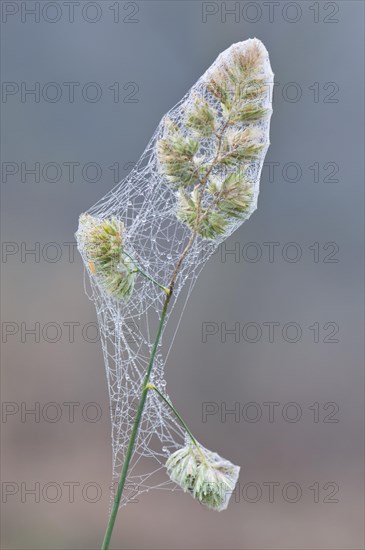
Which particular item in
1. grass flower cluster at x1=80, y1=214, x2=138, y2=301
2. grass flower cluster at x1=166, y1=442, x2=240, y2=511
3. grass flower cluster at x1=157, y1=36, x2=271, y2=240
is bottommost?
grass flower cluster at x1=166, y1=442, x2=240, y2=511

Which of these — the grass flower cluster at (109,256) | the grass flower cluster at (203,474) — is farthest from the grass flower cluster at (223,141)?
the grass flower cluster at (203,474)

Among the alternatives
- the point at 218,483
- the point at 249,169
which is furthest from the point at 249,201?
the point at 218,483

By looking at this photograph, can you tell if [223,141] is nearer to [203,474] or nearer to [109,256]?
[109,256]

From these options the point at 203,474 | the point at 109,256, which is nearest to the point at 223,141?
the point at 109,256

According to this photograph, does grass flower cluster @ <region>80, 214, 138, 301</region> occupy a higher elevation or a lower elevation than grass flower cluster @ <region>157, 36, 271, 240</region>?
lower

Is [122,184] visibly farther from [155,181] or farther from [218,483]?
[218,483]

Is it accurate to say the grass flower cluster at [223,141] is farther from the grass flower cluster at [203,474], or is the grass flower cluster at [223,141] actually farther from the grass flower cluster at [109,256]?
the grass flower cluster at [203,474]

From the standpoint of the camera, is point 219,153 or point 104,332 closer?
point 219,153

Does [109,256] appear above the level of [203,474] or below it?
above

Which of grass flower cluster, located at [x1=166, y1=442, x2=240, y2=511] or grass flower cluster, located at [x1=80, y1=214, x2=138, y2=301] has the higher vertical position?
grass flower cluster, located at [x1=80, y1=214, x2=138, y2=301]

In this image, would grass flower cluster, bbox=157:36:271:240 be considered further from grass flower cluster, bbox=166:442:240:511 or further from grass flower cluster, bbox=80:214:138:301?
grass flower cluster, bbox=166:442:240:511

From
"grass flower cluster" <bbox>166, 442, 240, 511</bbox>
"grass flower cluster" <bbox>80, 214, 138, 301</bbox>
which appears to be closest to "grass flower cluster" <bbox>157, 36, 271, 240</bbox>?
"grass flower cluster" <bbox>80, 214, 138, 301</bbox>
